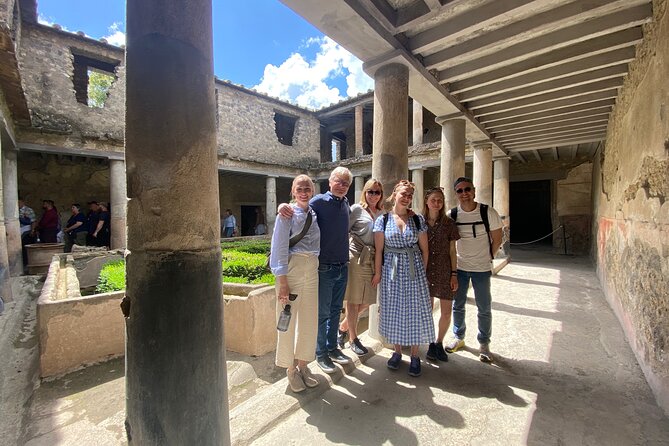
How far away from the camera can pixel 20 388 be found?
10.4ft

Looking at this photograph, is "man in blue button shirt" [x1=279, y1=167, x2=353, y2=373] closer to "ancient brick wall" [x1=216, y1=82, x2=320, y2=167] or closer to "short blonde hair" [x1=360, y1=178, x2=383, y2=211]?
"short blonde hair" [x1=360, y1=178, x2=383, y2=211]

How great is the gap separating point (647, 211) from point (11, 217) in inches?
461

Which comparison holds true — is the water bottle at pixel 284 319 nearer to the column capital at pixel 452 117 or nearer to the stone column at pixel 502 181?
the column capital at pixel 452 117

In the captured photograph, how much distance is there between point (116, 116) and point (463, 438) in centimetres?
1407

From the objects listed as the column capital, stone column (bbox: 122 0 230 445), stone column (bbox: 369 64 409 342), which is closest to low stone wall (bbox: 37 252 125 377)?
stone column (bbox: 122 0 230 445)

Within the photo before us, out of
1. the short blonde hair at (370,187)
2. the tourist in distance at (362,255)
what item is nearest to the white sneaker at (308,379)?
the tourist in distance at (362,255)

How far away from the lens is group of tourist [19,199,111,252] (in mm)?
9336

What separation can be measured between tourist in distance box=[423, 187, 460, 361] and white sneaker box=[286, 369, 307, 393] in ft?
3.78

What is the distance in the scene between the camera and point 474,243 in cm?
280

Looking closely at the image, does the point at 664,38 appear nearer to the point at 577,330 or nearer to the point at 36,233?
the point at 577,330

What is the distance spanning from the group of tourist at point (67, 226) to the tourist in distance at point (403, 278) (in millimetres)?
11049

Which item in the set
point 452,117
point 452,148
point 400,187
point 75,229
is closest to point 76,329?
point 400,187

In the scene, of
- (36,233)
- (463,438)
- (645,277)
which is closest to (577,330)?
(645,277)

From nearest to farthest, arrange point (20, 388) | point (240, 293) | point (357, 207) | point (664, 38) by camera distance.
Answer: point (664, 38)
point (357, 207)
point (20, 388)
point (240, 293)
